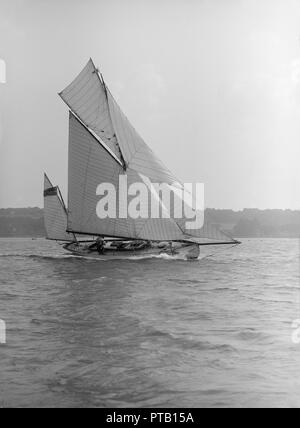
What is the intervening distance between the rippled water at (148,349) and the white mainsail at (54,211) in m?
30.2

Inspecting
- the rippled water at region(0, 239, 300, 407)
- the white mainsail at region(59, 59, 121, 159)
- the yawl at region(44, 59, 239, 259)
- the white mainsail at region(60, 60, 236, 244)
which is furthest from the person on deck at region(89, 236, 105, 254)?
the rippled water at region(0, 239, 300, 407)

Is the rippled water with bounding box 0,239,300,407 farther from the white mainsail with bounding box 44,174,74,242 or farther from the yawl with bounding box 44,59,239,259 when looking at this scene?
the white mainsail with bounding box 44,174,74,242

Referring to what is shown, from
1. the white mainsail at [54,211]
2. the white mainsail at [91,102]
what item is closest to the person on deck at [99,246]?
the white mainsail at [54,211]

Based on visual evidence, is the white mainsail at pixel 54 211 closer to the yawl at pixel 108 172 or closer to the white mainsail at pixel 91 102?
the yawl at pixel 108 172

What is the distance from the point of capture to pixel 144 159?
152 ft

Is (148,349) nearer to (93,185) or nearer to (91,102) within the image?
(93,185)

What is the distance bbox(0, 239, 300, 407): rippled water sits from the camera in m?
9.02

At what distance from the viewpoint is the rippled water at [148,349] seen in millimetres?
9023

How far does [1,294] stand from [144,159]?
25.2 meters

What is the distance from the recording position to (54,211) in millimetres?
54250

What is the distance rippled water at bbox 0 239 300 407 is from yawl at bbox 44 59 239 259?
19.9 m
